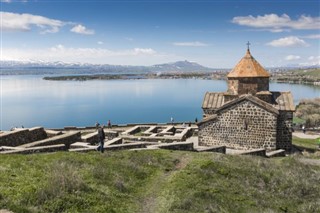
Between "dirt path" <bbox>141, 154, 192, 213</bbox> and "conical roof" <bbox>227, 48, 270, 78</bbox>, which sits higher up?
"conical roof" <bbox>227, 48, 270, 78</bbox>

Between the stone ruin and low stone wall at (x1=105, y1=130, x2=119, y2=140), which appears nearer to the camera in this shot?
the stone ruin

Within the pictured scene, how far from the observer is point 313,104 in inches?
2768

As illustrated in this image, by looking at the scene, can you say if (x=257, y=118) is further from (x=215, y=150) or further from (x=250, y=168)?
(x=250, y=168)

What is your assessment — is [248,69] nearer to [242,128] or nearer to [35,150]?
[242,128]

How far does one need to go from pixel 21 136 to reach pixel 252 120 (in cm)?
1327

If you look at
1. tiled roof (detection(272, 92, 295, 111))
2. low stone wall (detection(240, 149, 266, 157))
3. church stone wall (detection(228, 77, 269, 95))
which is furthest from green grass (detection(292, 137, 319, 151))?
low stone wall (detection(240, 149, 266, 157))

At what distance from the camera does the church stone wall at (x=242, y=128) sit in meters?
20.9

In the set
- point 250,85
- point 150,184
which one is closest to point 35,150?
point 150,184

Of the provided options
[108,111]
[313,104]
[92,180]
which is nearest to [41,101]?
[108,111]

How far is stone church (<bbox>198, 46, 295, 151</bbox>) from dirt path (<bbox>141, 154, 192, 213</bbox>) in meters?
8.11

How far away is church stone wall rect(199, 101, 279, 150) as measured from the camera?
823 inches

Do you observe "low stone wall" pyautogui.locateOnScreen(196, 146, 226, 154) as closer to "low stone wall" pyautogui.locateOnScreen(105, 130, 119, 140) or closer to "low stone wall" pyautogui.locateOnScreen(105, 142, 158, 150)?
"low stone wall" pyautogui.locateOnScreen(105, 142, 158, 150)

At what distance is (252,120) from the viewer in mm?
21172

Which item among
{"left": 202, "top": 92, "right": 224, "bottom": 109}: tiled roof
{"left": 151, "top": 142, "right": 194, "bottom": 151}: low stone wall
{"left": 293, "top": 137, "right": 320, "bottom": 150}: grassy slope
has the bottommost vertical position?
{"left": 293, "top": 137, "right": 320, "bottom": 150}: grassy slope
